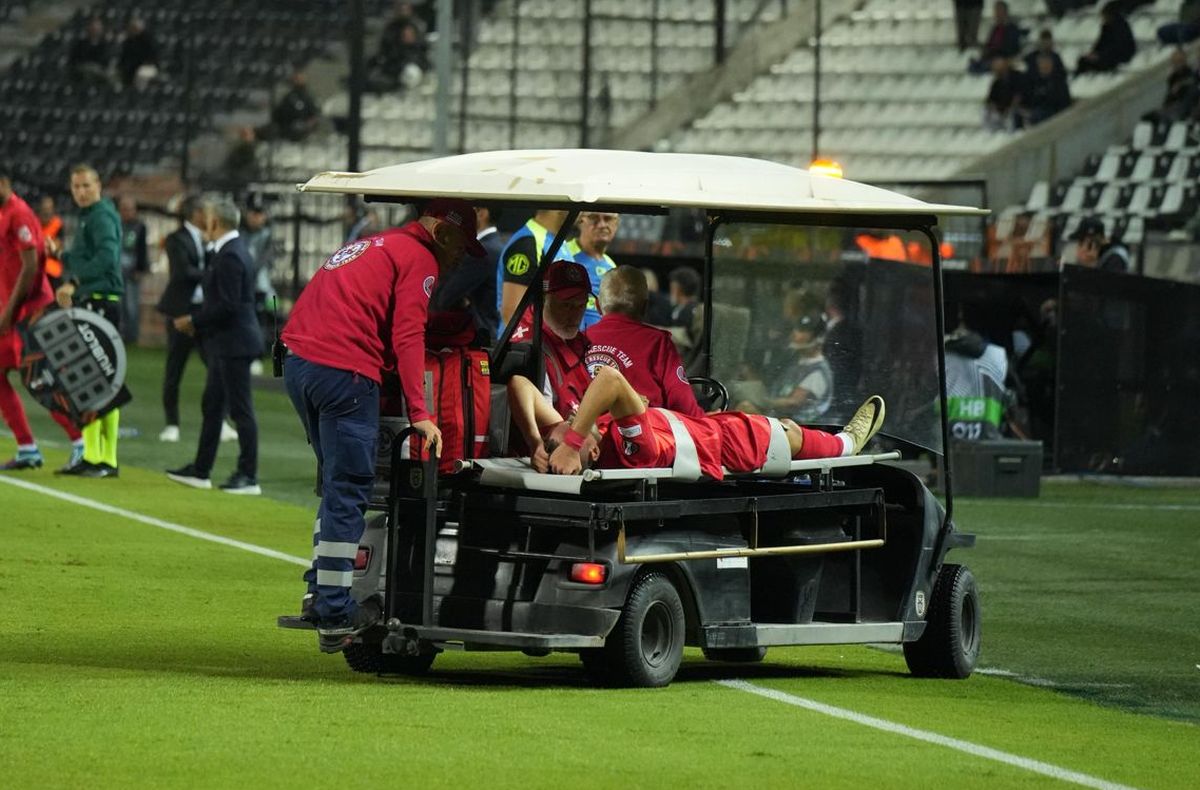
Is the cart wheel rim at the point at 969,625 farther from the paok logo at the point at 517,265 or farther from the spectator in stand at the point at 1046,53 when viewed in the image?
the spectator in stand at the point at 1046,53

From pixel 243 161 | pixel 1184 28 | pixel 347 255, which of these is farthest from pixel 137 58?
pixel 347 255

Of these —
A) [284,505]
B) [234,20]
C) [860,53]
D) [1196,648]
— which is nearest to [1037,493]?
[284,505]

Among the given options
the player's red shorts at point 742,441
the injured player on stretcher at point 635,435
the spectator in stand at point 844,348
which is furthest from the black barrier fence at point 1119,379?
the player's red shorts at point 742,441

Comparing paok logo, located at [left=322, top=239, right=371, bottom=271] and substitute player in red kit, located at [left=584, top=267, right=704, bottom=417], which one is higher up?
paok logo, located at [left=322, top=239, right=371, bottom=271]

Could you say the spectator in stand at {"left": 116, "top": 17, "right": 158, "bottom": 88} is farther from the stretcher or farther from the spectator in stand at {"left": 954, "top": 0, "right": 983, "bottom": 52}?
the stretcher

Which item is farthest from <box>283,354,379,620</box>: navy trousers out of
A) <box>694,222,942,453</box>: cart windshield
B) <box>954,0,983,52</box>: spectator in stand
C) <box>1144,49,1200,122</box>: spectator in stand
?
Answer: <box>954,0,983,52</box>: spectator in stand

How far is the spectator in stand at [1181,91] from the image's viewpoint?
27266 mm

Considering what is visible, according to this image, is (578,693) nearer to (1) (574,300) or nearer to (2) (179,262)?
(1) (574,300)

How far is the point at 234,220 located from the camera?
1634 cm

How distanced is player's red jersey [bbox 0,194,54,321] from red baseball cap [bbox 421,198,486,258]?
26.5ft

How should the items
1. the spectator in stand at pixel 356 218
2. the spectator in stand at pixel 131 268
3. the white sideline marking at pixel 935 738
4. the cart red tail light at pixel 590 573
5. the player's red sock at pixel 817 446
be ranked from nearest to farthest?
1. the white sideline marking at pixel 935 738
2. the cart red tail light at pixel 590 573
3. the player's red sock at pixel 817 446
4. the spectator in stand at pixel 356 218
5. the spectator in stand at pixel 131 268

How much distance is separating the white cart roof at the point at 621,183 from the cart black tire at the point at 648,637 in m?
1.37

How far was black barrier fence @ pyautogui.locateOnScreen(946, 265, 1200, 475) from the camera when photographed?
1962cm

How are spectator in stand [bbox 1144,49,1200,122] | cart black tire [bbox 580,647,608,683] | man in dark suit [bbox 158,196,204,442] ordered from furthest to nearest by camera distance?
spectator in stand [bbox 1144,49,1200,122] < man in dark suit [bbox 158,196,204,442] < cart black tire [bbox 580,647,608,683]
